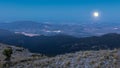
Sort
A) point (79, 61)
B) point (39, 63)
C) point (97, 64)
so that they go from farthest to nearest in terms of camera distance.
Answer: point (39, 63)
point (79, 61)
point (97, 64)

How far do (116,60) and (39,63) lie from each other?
10.5 metres

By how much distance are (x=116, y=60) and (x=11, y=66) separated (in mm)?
14926

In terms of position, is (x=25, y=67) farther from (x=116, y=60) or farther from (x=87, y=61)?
(x=116, y=60)

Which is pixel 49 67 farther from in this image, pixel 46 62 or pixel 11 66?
pixel 11 66

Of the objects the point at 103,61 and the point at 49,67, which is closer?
the point at 103,61

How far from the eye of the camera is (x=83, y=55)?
36.2 m

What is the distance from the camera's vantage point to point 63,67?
111 ft

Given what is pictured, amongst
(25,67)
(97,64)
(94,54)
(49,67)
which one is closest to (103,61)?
(97,64)

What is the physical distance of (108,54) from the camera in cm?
Answer: 3472

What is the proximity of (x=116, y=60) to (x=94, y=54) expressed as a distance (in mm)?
4685

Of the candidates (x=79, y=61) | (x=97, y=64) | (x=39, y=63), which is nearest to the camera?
(x=97, y=64)

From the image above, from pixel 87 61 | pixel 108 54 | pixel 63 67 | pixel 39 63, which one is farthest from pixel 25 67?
pixel 108 54

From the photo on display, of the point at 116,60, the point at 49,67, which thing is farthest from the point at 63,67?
the point at 116,60

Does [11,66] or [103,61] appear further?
[11,66]
